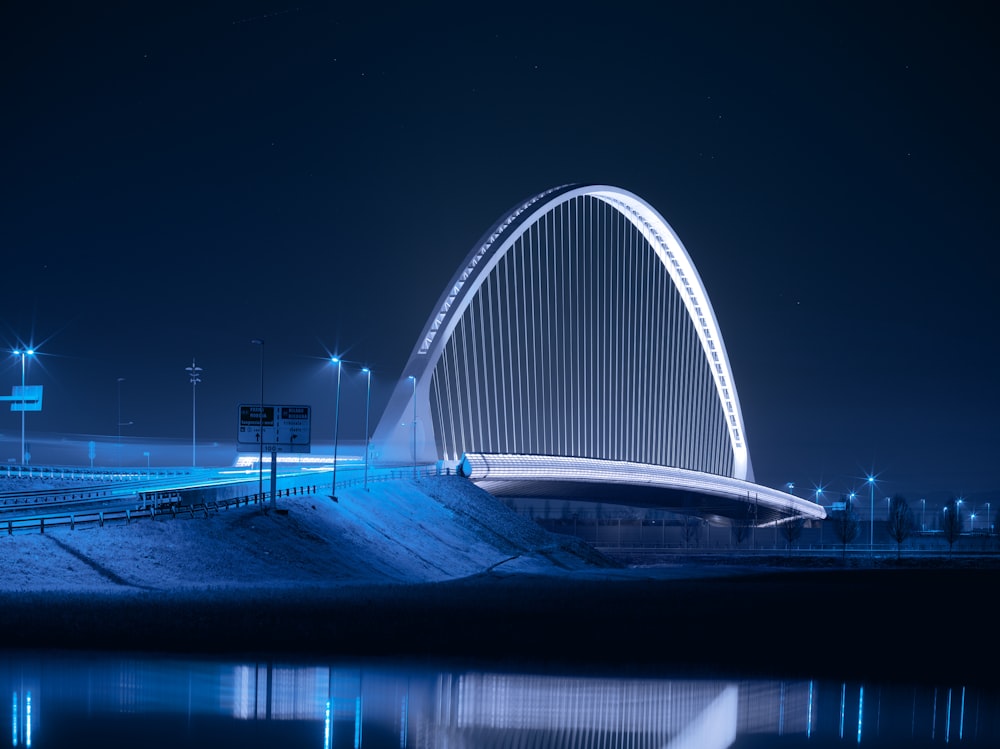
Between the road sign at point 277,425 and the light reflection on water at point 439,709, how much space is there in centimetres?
3230

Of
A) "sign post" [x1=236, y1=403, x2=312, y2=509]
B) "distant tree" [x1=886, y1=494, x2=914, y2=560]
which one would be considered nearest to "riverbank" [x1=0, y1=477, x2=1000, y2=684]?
"sign post" [x1=236, y1=403, x2=312, y2=509]

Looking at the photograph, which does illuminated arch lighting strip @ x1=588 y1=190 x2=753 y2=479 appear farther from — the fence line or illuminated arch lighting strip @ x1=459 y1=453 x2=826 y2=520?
the fence line

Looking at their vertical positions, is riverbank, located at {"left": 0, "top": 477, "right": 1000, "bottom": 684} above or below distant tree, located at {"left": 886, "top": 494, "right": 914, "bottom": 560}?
above

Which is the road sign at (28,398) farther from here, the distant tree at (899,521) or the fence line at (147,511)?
the distant tree at (899,521)

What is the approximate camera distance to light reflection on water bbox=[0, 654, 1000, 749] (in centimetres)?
1140

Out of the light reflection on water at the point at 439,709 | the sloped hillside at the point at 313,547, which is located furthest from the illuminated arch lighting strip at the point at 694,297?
the light reflection on water at the point at 439,709

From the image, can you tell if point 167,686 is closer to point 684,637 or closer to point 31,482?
point 684,637

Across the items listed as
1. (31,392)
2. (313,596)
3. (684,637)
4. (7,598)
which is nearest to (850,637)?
(684,637)

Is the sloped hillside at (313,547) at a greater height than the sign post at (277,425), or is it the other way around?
the sign post at (277,425)

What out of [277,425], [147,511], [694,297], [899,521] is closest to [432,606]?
[147,511]

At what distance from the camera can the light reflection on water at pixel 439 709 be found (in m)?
11.4

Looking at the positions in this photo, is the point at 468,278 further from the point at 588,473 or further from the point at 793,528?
the point at 793,528

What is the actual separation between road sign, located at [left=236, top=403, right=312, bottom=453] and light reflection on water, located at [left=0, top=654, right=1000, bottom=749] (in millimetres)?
32297

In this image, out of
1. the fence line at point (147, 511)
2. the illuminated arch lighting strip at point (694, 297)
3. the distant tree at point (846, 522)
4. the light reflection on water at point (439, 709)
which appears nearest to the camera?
the light reflection on water at point (439, 709)
